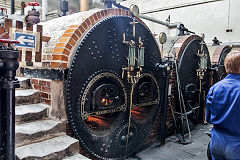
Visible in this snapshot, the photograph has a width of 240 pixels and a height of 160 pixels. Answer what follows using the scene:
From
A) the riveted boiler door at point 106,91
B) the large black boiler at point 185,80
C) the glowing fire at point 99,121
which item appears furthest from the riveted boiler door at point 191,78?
the glowing fire at point 99,121

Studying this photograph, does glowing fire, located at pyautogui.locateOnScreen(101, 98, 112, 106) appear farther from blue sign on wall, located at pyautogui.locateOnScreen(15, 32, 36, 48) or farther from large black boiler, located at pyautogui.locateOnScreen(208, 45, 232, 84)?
large black boiler, located at pyautogui.locateOnScreen(208, 45, 232, 84)

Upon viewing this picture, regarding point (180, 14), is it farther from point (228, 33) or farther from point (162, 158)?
point (162, 158)

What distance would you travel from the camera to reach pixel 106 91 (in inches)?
110

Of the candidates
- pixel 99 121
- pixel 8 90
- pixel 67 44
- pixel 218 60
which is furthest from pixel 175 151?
pixel 218 60

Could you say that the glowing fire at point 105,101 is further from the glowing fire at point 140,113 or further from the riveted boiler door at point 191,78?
the riveted boiler door at point 191,78

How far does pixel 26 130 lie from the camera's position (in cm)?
218

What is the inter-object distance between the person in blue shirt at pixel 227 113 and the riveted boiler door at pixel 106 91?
1425mm

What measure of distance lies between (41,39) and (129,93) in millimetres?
1607

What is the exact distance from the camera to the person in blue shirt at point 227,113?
6.12ft

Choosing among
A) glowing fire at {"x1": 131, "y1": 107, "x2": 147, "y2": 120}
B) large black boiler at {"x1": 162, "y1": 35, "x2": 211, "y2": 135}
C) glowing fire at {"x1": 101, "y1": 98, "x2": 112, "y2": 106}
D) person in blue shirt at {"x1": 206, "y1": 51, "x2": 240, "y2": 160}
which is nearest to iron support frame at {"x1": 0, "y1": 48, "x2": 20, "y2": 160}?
glowing fire at {"x1": 101, "y1": 98, "x2": 112, "y2": 106}

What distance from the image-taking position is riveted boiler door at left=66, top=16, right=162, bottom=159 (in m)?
2.53

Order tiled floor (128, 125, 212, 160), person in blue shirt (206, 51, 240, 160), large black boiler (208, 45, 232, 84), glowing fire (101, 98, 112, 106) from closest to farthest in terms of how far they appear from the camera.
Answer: person in blue shirt (206, 51, 240, 160), glowing fire (101, 98, 112, 106), tiled floor (128, 125, 212, 160), large black boiler (208, 45, 232, 84)

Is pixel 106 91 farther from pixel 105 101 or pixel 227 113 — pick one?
pixel 227 113

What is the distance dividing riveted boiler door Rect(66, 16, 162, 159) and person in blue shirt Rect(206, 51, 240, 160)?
1425 millimetres
